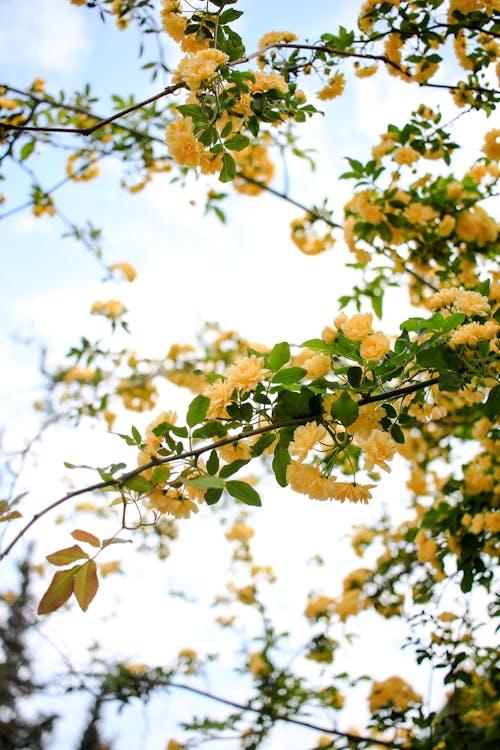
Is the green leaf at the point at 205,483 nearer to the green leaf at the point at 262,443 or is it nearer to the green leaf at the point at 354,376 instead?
the green leaf at the point at 262,443

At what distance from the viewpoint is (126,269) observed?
3117mm

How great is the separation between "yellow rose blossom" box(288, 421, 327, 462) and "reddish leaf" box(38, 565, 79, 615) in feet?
1.26

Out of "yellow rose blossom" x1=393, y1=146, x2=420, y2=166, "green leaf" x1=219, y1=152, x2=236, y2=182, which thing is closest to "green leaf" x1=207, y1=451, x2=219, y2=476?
"green leaf" x1=219, y1=152, x2=236, y2=182

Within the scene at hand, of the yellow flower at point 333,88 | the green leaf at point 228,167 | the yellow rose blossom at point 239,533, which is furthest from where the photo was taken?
the yellow rose blossom at point 239,533

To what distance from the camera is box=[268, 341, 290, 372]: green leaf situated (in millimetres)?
949

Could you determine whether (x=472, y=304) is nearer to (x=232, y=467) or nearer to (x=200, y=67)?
(x=232, y=467)

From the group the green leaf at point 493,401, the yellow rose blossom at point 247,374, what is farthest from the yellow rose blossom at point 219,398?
the green leaf at point 493,401

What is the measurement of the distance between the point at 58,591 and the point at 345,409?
516mm

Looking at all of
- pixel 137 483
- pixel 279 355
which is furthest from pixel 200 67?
pixel 137 483

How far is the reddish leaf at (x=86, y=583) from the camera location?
2.67 feet

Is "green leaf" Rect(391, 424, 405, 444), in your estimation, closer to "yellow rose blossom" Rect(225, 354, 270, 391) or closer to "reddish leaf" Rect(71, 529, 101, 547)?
"yellow rose blossom" Rect(225, 354, 270, 391)

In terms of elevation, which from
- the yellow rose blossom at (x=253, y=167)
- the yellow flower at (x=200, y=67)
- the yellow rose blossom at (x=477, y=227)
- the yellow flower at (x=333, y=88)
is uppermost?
the yellow rose blossom at (x=253, y=167)

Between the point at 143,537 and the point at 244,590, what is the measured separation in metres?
0.83

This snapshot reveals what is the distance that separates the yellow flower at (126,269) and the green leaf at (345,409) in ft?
8.12
